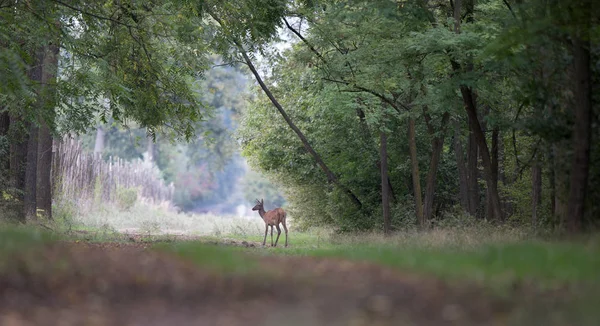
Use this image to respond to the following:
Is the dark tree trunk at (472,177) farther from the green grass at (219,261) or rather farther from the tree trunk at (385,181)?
the green grass at (219,261)

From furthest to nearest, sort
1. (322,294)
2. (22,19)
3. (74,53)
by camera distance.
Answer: (74,53), (22,19), (322,294)

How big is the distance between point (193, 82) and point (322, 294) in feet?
57.0

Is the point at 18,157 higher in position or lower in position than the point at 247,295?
higher

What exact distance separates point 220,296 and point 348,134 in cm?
1987

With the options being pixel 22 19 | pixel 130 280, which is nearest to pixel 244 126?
pixel 22 19

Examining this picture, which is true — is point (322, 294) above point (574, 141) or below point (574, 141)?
below

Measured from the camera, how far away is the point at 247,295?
24.1 ft

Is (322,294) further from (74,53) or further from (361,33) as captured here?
(361,33)

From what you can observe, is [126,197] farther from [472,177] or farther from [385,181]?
[472,177]

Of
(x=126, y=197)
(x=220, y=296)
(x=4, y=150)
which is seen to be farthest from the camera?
(x=126, y=197)

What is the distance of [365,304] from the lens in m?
6.68

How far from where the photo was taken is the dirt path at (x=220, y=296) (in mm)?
6336

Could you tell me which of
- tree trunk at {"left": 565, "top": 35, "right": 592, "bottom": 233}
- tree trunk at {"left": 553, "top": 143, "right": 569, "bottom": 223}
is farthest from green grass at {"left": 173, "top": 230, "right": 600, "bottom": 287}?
tree trunk at {"left": 553, "top": 143, "right": 569, "bottom": 223}

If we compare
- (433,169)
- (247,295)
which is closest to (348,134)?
(433,169)
